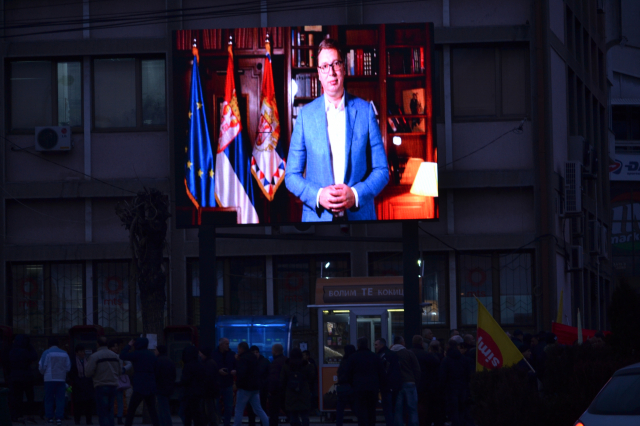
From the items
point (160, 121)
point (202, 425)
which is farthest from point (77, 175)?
point (202, 425)

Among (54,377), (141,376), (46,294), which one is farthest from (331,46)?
(46,294)

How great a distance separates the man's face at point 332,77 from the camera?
866 inches

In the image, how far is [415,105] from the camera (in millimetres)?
21859

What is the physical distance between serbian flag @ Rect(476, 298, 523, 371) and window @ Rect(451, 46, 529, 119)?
1136 centimetres

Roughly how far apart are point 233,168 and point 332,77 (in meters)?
2.93

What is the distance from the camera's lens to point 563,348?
13.0 meters

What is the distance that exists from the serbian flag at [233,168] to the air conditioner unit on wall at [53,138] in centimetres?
697

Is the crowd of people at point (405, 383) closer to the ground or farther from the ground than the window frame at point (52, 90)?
closer to the ground

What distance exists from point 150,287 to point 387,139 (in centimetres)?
614

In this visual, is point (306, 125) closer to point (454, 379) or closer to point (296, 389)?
point (296, 389)

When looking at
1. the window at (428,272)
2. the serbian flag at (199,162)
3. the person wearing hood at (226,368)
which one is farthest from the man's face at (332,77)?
the window at (428,272)

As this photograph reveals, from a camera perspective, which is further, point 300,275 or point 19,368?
point 300,275

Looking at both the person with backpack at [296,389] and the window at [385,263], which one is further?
the window at [385,263]

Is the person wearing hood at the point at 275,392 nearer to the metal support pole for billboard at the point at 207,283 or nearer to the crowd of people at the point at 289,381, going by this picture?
the crowd of people at the point at 289,381
